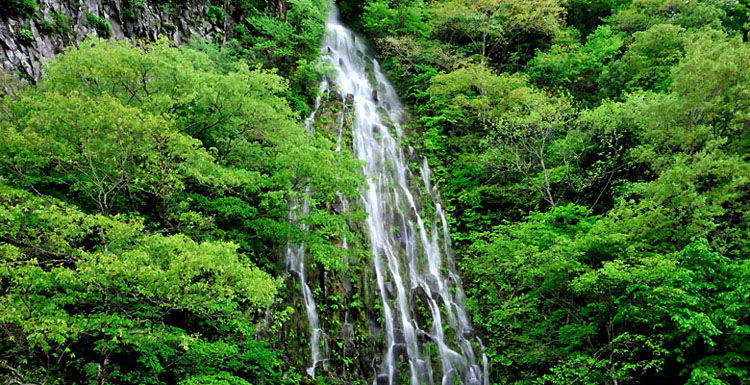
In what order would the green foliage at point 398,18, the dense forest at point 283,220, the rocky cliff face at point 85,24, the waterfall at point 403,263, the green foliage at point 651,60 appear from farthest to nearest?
the green foliage at point 398,18 → the green foliage at point 651,60 → the waterfall at point 403,263 → the rocky cliff face at point 85,24 → the dense forest at point 283,220

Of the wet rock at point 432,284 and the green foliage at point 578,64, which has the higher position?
the green foliage at point 578,64

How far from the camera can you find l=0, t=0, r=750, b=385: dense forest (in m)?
7.03

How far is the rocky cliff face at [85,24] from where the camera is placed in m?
11.4

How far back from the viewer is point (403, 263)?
1625cm

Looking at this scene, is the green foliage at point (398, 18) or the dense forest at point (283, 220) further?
the green foliage at point (398, 18)


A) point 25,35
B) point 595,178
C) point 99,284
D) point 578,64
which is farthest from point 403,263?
point 578,64

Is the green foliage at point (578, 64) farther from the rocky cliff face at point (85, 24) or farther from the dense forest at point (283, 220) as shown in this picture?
the rocky cliff face at point (85, 24)

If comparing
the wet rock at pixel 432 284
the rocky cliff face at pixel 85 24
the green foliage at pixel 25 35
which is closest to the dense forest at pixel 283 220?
the rocky cliff face at pixel 85 24

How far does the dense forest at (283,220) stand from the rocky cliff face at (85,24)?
0.36 m

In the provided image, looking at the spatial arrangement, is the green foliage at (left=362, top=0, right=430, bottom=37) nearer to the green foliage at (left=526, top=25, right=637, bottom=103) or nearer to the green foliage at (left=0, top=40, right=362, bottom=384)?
the green foliage at (left=526, top=25, right=637, bottom=103)

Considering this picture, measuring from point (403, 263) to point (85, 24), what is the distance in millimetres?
13366

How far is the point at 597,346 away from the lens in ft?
39.8

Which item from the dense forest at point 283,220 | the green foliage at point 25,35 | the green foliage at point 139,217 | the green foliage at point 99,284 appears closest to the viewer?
the green foliage at point 99,284

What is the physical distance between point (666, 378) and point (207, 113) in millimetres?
13791
